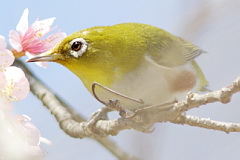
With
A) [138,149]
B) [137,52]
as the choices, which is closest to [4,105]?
[138,149]

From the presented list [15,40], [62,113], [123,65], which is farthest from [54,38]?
[62,113]

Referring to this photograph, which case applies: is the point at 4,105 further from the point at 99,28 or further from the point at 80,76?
the point at 99,28

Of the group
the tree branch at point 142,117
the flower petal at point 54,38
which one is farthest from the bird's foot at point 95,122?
the flower petal at point 54,38

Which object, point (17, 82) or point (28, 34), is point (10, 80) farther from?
point (28, 34)

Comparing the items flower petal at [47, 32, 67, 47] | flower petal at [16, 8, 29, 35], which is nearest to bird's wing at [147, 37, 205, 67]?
flower petal at [47, 32, 67, 47]

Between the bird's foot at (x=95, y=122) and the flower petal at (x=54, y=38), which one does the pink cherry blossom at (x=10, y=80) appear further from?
the bird's foot at (x=95, y=122)

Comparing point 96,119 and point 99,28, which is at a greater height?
point 99,28

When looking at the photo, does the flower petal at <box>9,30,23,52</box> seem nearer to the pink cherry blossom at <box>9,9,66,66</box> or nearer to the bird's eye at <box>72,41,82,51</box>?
the pink cherry blossom at <box>9,9,66,66</box>
